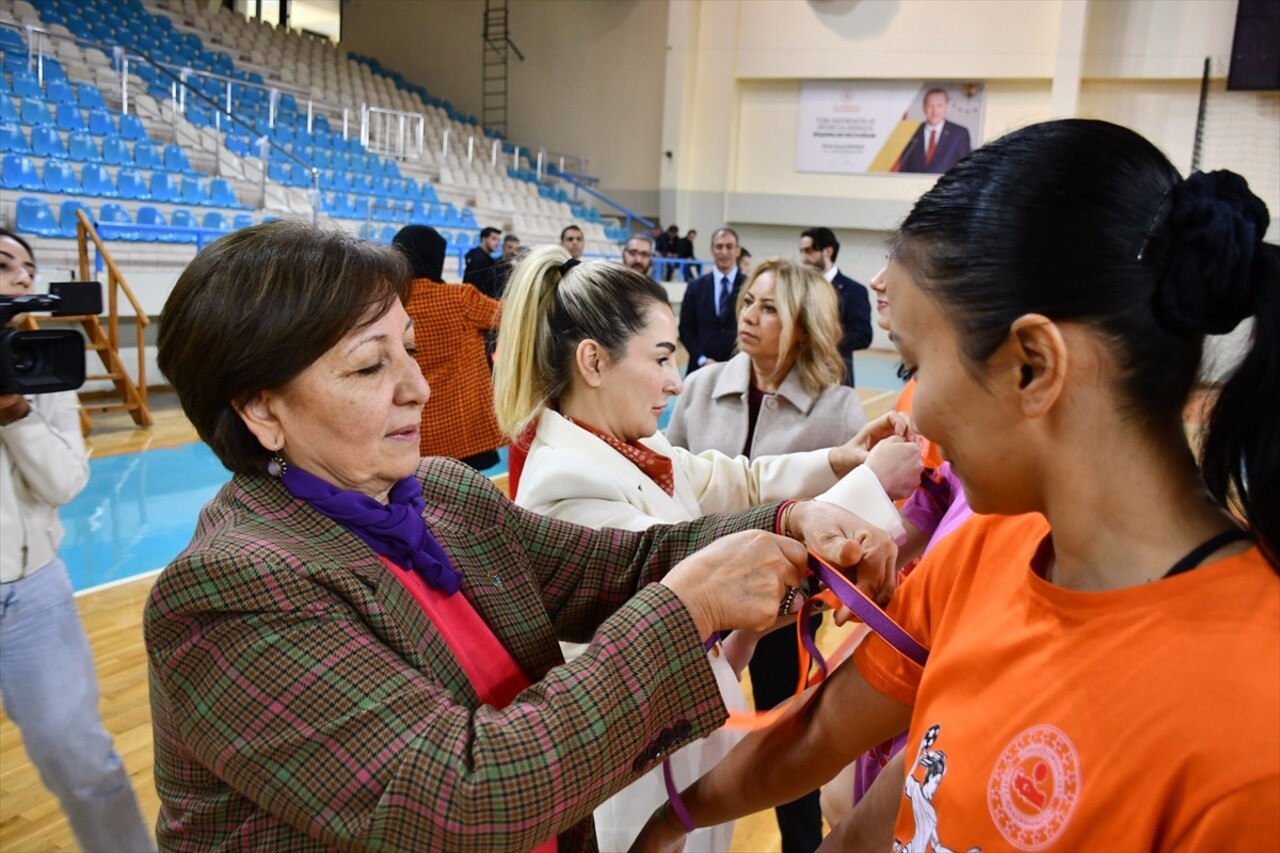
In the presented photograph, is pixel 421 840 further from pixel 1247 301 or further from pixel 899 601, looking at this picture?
pixel 1247 301

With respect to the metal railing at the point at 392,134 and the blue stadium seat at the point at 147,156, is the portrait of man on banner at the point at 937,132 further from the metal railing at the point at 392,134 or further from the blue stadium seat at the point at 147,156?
the blue stadium seat at the point at 147,156

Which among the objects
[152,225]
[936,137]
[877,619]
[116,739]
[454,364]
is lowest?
[116,739]

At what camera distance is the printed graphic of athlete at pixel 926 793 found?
85 cm

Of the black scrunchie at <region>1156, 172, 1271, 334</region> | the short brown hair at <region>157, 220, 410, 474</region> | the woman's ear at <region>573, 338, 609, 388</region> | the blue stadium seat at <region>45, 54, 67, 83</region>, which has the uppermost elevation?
the blue stadium seat at <region>45, 54, 67, 83</region>

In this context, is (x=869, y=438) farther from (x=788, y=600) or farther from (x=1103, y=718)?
(x=1103, y=718)

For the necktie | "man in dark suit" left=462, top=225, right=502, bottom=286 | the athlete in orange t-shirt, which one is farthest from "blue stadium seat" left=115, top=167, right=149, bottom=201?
the athlete in orange t-shirt

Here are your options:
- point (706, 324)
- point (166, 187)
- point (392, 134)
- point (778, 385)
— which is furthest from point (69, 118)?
point (778, 385)

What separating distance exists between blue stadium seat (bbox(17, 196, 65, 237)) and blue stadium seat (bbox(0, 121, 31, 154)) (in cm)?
94

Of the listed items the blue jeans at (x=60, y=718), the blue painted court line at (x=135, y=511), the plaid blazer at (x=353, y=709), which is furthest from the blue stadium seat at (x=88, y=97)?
the plaid blazer at (x=353, y=709)

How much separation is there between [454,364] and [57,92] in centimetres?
760

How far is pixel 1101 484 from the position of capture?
2.65 ft

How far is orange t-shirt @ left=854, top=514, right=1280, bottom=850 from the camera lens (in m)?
0.68

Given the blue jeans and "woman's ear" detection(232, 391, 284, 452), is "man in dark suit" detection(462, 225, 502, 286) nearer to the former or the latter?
the blue jeans

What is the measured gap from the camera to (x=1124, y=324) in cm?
75
